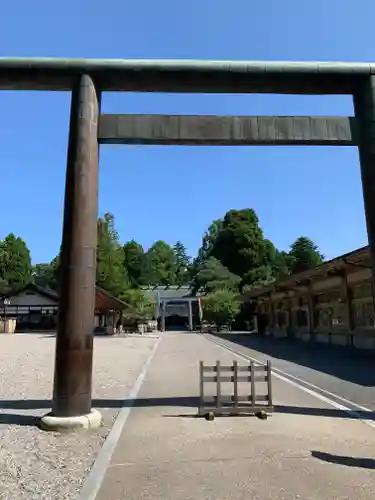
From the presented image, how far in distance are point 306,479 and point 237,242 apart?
228 ft

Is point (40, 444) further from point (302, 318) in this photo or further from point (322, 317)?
point (302, 318)

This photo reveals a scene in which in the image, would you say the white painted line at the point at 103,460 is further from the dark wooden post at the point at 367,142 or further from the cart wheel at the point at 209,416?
the dark wooden post at the point at 367,142

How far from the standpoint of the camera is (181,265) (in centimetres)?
11200

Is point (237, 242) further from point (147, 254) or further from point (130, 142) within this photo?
point (130, 142)

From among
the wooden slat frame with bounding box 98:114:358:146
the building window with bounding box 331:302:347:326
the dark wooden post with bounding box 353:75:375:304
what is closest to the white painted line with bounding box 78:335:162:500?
the wooden slat frame with bounding box 98:114:358:146

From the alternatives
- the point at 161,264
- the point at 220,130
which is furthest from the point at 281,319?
the point at 161,264

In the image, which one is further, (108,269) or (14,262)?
(14,262)

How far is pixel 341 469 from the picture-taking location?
16.1 feet

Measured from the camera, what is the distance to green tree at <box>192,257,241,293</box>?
210 feet

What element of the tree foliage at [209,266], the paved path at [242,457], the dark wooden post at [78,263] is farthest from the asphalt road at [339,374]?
the tree foliage at [209,266]

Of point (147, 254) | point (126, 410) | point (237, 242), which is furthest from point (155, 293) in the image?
point (126, 410)

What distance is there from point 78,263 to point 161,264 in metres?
93.9

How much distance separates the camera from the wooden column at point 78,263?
6.94m

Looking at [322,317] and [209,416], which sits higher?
[322,317]
